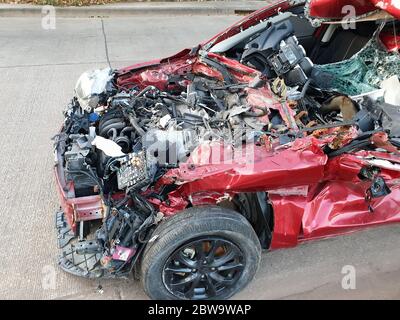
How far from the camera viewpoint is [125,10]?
9156mm

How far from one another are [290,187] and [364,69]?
161 cm

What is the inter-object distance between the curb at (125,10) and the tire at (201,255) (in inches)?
290

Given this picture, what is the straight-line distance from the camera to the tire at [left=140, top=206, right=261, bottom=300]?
281 centimetres

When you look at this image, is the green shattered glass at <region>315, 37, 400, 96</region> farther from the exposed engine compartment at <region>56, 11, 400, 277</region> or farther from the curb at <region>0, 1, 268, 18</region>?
the curb at <region>0, 1, 268, 18</region>

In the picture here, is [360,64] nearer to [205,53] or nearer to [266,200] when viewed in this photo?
[205,53]

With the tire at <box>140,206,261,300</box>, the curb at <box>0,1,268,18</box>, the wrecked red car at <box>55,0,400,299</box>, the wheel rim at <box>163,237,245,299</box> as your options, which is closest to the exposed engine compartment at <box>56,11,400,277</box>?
the wrecked red car at <box>55,0,400,299</box>

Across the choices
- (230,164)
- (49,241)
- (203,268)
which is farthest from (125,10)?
(203,268)

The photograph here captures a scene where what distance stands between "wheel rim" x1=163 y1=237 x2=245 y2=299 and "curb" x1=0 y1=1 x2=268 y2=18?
7.37m

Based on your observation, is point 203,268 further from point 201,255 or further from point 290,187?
point 290,187

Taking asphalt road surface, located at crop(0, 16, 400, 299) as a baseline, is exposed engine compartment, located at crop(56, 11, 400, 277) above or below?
above

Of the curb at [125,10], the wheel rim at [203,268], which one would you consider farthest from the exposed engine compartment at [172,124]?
the curb at [125,10]

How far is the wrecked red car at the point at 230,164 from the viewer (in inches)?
111

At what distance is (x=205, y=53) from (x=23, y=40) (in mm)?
4794

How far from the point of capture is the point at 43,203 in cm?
404
